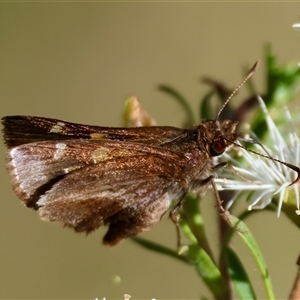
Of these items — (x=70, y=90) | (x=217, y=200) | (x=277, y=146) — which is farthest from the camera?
(x=70, y=90)

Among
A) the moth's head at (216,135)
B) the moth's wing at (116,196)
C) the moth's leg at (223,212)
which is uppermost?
the moth's head at (216,135)

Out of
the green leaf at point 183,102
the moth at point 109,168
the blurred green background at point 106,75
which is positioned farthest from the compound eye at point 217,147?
the blurred green background at point 106,75

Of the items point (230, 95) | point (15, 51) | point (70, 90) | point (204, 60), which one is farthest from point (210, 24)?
point (230, 95)

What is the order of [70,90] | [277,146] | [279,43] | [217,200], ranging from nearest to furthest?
[217,200]
[277,146]
[279,43]
[70,90]

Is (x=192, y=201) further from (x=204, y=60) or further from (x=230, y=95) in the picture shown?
(x=204, y=60)

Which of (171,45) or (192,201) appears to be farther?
(171,45)

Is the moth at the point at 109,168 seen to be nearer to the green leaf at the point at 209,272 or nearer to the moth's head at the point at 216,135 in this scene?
the moth's head at the point at 216,135
